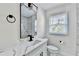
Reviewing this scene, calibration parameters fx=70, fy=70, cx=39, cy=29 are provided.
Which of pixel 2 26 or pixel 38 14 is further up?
pixel 38 14

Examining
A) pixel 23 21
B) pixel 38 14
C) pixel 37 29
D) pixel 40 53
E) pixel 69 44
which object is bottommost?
pixel 40 53

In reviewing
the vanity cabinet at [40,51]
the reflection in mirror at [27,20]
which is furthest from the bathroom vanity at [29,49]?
the reflection in mirror at [27,20]

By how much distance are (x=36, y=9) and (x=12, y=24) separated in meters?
0.43

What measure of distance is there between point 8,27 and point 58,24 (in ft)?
2.34

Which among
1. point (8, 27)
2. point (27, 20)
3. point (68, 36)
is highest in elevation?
point (27, 20)

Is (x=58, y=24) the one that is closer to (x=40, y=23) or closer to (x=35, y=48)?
(x=40, y=23)

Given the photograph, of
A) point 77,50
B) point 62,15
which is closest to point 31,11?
point 62,15

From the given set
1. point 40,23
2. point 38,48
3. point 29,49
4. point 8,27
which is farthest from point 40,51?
point 8,27

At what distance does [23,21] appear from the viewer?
1044 millimetres

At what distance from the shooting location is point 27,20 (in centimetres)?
107

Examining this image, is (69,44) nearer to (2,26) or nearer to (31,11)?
(31,11)

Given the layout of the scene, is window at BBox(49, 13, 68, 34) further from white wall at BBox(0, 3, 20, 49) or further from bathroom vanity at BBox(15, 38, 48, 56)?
white wall at BBox(0, 3, 20, 49)

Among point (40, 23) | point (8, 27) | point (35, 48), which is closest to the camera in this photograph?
point (8, 27)

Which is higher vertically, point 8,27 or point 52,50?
point 8,27
